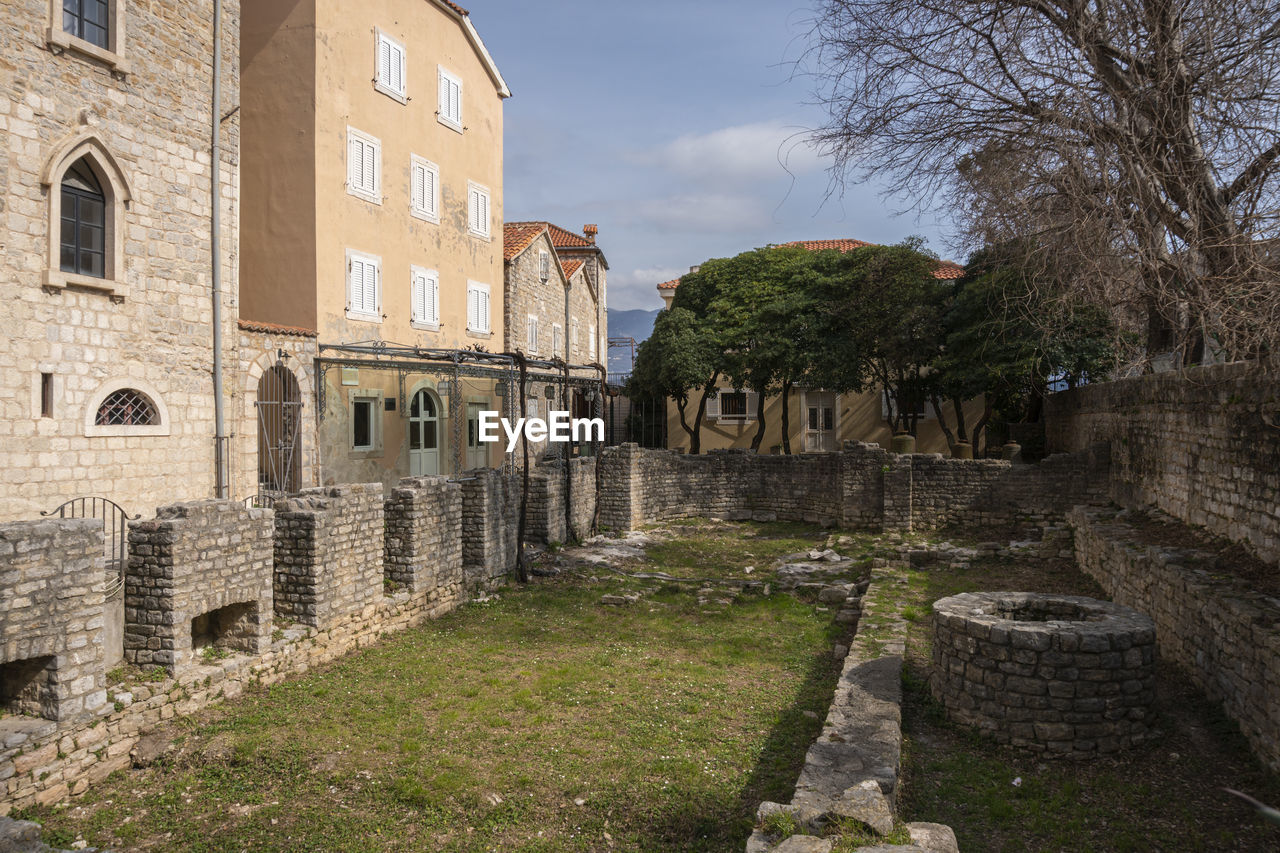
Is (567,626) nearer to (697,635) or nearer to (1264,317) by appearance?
(697,635)

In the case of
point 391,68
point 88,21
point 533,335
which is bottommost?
point 533,335

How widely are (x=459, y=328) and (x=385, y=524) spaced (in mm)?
10331

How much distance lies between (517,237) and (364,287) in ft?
30.4

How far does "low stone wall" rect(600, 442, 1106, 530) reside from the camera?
19250 millimetres

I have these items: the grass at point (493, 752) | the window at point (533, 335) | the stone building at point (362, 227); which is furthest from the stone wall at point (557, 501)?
the window at point (533, 335)

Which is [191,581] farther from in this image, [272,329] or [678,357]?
[678,357]

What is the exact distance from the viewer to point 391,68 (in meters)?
19.0

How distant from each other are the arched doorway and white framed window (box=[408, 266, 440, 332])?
175 centimetres

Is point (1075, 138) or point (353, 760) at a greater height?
point (1075, 138)

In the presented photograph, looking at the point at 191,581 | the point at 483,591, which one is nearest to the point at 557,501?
the point at 483,591

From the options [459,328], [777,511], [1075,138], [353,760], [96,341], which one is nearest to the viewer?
[353,760]

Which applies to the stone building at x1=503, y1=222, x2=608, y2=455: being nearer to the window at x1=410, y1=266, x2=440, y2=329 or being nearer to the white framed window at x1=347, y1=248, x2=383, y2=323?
the window at x1=410, y1=266, x2=440, y2=329

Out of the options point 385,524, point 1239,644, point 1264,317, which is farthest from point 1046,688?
point 385,524

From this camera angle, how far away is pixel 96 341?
11031 millimetres
